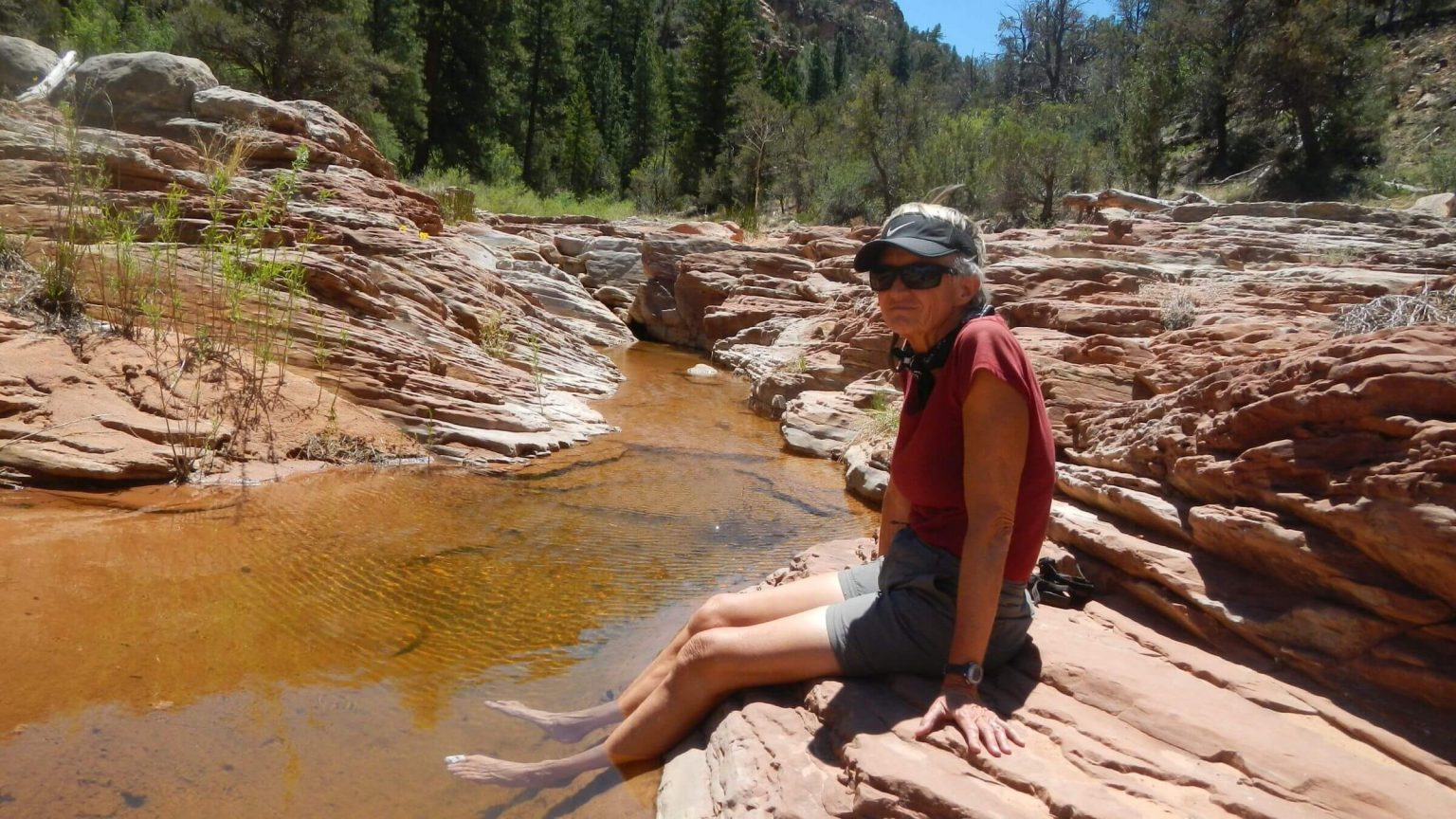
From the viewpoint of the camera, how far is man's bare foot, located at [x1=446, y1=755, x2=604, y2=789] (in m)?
2.32

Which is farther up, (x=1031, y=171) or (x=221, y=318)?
(x=1031, y=171)

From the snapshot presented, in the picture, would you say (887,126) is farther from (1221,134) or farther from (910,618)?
(910,618)

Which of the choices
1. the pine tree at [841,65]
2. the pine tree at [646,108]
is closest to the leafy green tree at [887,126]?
the pine tree at [646,108]

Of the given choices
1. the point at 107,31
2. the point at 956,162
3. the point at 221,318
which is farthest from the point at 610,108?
the point at 221,318

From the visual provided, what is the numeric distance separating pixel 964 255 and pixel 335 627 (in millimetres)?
2613

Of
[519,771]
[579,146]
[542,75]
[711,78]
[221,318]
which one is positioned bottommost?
[519,771]

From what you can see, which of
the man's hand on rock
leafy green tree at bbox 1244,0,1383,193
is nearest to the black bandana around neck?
the man's hand on rock

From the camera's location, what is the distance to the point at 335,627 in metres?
3.12

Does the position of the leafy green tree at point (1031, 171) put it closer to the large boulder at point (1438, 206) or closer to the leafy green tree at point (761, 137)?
the large boulder at point (1438, 206)

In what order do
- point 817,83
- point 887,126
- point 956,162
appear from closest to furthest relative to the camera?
point 956,162, point 887,126, point 817,83

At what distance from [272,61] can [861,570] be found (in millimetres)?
22555

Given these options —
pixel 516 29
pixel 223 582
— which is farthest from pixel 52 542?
pixel 516 29

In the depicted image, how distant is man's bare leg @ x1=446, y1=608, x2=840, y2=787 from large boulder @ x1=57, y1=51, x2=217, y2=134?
10094 mm

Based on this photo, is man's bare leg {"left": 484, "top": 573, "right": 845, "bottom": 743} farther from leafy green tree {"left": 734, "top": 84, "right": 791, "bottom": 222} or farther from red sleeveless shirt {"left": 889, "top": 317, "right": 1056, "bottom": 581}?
leafy green tree {"left": 734, "top": 84, "right": 791, "bottom": 222}
